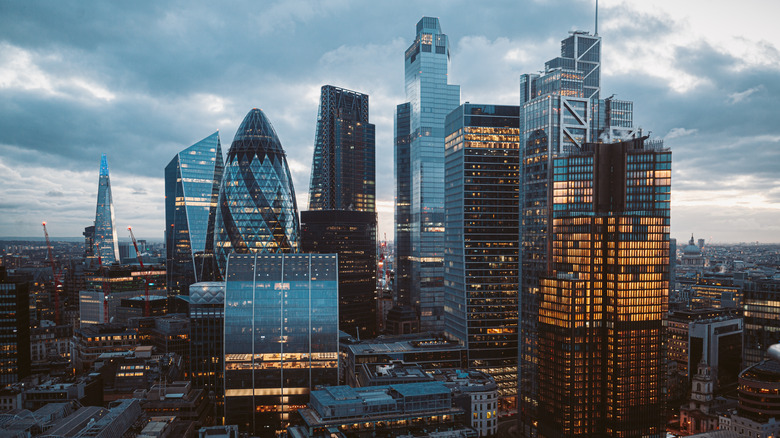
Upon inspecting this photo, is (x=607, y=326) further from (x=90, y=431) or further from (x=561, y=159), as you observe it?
(x=90, y=431)

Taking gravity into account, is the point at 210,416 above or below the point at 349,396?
below

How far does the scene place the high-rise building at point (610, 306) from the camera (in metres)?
129

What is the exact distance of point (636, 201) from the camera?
446 ft

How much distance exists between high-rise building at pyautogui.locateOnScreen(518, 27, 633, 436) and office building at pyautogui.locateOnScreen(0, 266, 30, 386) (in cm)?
16723

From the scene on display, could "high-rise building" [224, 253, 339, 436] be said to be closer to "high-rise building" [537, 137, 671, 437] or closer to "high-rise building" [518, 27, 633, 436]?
"high-rise building" [518, 27, 633, 436]

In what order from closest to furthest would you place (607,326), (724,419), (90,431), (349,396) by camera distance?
(90,431) < (349,396) < (607,326) < (724,419)

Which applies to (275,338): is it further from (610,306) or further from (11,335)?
(610,306)

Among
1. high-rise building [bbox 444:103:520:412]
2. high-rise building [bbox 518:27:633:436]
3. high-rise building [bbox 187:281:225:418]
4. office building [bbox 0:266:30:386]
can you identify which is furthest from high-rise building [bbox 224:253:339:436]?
office building [bbox 0:266:30:386]

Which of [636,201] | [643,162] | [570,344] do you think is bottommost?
[570,344]

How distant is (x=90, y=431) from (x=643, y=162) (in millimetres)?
144590

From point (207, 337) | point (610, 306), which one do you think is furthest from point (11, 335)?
point (610, 306)

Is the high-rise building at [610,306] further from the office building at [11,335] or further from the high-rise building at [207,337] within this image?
the office building at [11,335]

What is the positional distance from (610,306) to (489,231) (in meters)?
66.0

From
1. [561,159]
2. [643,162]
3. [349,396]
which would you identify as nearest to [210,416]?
[349,396]
